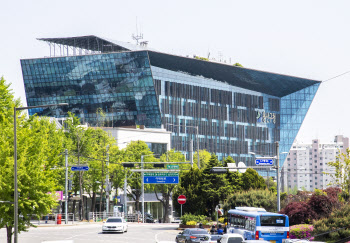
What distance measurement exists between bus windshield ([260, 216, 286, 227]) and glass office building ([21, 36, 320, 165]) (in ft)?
307

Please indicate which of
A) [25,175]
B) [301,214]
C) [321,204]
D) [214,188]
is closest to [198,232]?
[301,214]

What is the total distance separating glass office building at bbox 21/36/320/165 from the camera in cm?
13638

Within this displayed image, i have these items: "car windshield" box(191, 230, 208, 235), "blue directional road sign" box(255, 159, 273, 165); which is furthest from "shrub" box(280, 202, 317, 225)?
"car windshield" box(191, 230, 208, 235)

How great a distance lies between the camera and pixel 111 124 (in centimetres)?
13875

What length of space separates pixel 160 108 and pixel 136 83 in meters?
9.47

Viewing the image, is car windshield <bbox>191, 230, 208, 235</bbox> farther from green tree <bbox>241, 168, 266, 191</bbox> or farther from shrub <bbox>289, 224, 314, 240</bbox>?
green tree <bbox>241, 168, 266, 191</bbox>

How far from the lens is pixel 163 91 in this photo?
470 feet

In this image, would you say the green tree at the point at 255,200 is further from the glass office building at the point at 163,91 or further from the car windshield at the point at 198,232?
the glass office building at the point at 163,91

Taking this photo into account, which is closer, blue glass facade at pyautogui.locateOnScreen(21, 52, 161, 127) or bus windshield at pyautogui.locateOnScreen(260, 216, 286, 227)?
bus windshield at pyautogui.locateOnScreen(260, 216, 286, 227)

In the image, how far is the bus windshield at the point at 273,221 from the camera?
4084 cm

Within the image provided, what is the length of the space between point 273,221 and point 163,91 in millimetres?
103625

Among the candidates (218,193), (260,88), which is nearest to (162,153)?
(260,88)

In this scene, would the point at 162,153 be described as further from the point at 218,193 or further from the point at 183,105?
the point at 218,193

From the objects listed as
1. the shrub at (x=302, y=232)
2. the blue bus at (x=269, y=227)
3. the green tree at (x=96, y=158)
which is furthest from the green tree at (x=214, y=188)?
the blue bus at (x=269, y=227)
